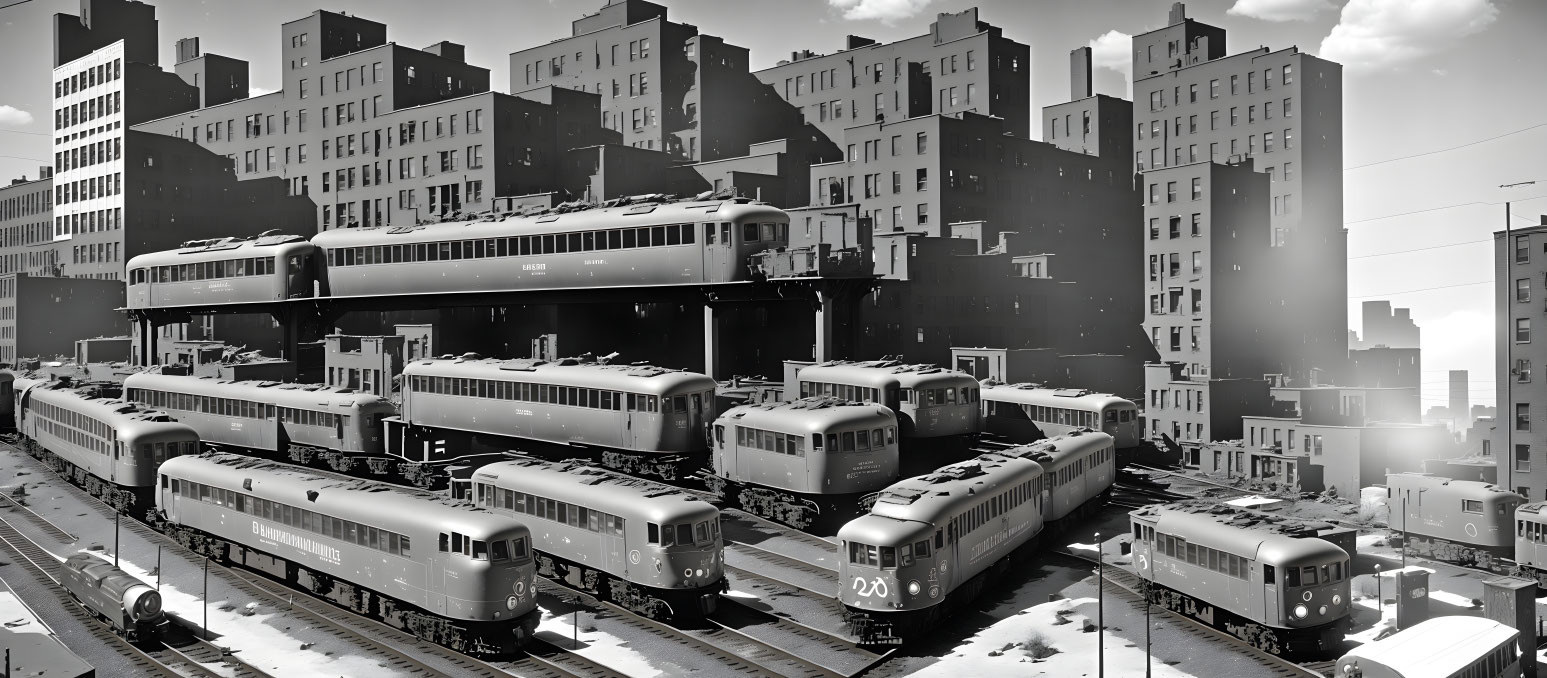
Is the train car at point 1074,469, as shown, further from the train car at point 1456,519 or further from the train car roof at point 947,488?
the train car at point 1456,519

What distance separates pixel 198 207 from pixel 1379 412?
96326 millimetres

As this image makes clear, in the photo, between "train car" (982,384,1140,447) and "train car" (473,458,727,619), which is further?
"train car" (982,384,1140,447)

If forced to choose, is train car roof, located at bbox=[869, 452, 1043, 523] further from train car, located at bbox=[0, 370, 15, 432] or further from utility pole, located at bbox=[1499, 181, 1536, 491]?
train car, located at bbox=[0, 370, 15, 432]

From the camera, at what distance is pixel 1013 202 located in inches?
3393

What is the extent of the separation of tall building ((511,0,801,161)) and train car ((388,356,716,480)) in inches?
1692

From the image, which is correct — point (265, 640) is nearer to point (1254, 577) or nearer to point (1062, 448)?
point (1254, 577)

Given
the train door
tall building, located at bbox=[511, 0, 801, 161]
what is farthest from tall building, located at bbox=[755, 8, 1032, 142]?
the train door

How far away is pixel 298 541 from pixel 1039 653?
21676 millimetres

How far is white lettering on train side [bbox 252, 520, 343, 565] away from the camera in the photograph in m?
34.3

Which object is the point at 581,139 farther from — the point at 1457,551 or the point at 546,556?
the point at 1457,551

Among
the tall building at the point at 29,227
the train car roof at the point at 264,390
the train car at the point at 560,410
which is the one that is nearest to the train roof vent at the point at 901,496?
the train car at the point at 560,410

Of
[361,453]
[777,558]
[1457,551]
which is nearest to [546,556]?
[777,558]

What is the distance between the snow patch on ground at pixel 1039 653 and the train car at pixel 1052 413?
70.1 feet

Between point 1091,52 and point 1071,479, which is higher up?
point 1091,52
